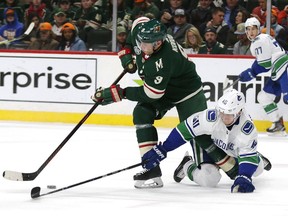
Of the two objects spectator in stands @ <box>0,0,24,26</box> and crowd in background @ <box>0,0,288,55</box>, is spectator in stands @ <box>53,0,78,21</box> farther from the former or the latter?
spectator in stands @ <box>0,0,24,26</box>

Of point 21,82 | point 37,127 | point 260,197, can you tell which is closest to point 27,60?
point 21,82

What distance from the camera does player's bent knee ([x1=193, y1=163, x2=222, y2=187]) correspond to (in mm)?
6371

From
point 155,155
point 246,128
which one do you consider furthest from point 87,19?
point 246,128

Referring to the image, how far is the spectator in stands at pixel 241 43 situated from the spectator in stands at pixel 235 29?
0.03 meters

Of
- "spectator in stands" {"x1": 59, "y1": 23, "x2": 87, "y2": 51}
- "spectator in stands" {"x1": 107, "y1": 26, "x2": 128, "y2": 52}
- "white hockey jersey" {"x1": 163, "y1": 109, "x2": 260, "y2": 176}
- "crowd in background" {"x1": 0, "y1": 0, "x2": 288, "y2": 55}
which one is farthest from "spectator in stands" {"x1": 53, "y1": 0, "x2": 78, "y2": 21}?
"white hockey jersey" {"x1": 163, "y1": 109, "x2": 260, "y2": 176}

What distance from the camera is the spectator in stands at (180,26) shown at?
10656 mm

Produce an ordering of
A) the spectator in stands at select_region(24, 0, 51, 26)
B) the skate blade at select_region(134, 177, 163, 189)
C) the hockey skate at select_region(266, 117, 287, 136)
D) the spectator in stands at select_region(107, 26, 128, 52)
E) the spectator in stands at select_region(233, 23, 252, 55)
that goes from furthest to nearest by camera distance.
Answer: the spectator in stands at select_region(24, 0, 51, 26), the spectator in stands at select_region(107, 26, 128, 52), the spectator in stands at select_region(233, 23, 252, 55), the hockey skate at select_region(266, 117, 287, 136), the skate blade at select_region(134, 177, 163, 189)

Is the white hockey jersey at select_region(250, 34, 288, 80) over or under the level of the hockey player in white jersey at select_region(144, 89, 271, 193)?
under

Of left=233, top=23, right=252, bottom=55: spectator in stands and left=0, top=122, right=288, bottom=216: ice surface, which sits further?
left=233, top=23, right=252, bottom=55: spectator in stands

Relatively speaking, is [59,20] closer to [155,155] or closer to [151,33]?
[151,33]

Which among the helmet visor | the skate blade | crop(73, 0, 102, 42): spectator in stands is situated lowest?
the skate blade

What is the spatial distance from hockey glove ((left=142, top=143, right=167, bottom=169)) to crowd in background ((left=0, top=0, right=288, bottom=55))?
4.43 metres

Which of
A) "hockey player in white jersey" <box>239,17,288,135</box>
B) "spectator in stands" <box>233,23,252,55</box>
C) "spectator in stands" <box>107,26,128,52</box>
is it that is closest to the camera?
"hockey player in white jersey" <box>239,17,288,135</box>

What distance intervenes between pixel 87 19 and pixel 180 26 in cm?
111
